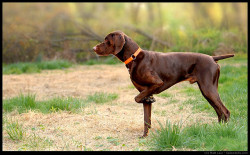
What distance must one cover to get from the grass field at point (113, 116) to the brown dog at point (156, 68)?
0.45 meters

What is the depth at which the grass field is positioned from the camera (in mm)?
4129

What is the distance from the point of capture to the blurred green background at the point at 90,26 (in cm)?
1374

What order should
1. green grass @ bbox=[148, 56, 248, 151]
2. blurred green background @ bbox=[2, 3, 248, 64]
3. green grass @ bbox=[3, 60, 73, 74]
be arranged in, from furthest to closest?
blurred green background @ bbox=[2, 3, 248, 64] < green grass @ bbox=[3, 60, 73, 74] < green grass @ bbox=[148, 56, 248, 151]

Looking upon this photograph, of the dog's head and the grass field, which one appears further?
the dog's head

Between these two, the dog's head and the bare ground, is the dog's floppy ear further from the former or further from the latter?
the bare ground

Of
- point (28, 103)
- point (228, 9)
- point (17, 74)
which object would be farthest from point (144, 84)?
point (228, 9)

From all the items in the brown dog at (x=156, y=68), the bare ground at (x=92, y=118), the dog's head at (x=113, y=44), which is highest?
the dog's head at (x=113, y=44)

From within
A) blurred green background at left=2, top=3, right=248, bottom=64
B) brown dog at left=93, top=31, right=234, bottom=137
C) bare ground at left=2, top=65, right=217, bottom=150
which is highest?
blurred green background at left=2, top=3, right=248, bottom=64

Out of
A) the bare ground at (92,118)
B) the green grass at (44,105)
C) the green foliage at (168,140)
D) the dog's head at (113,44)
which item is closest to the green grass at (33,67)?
the bare ground at (92,118)

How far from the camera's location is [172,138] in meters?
3.94

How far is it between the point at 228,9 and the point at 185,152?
34.1ft

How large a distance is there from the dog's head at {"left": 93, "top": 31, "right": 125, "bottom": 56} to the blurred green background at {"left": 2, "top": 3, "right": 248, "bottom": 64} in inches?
349

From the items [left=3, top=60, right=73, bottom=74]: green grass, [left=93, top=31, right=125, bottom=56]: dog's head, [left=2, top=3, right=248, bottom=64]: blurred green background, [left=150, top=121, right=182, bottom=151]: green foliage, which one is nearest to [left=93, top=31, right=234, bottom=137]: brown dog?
[left=93, top=31, right=125, bottom=56]: dog's head

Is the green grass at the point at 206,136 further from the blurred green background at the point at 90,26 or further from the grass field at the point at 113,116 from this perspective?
the blurred green background at the point at 90,26
